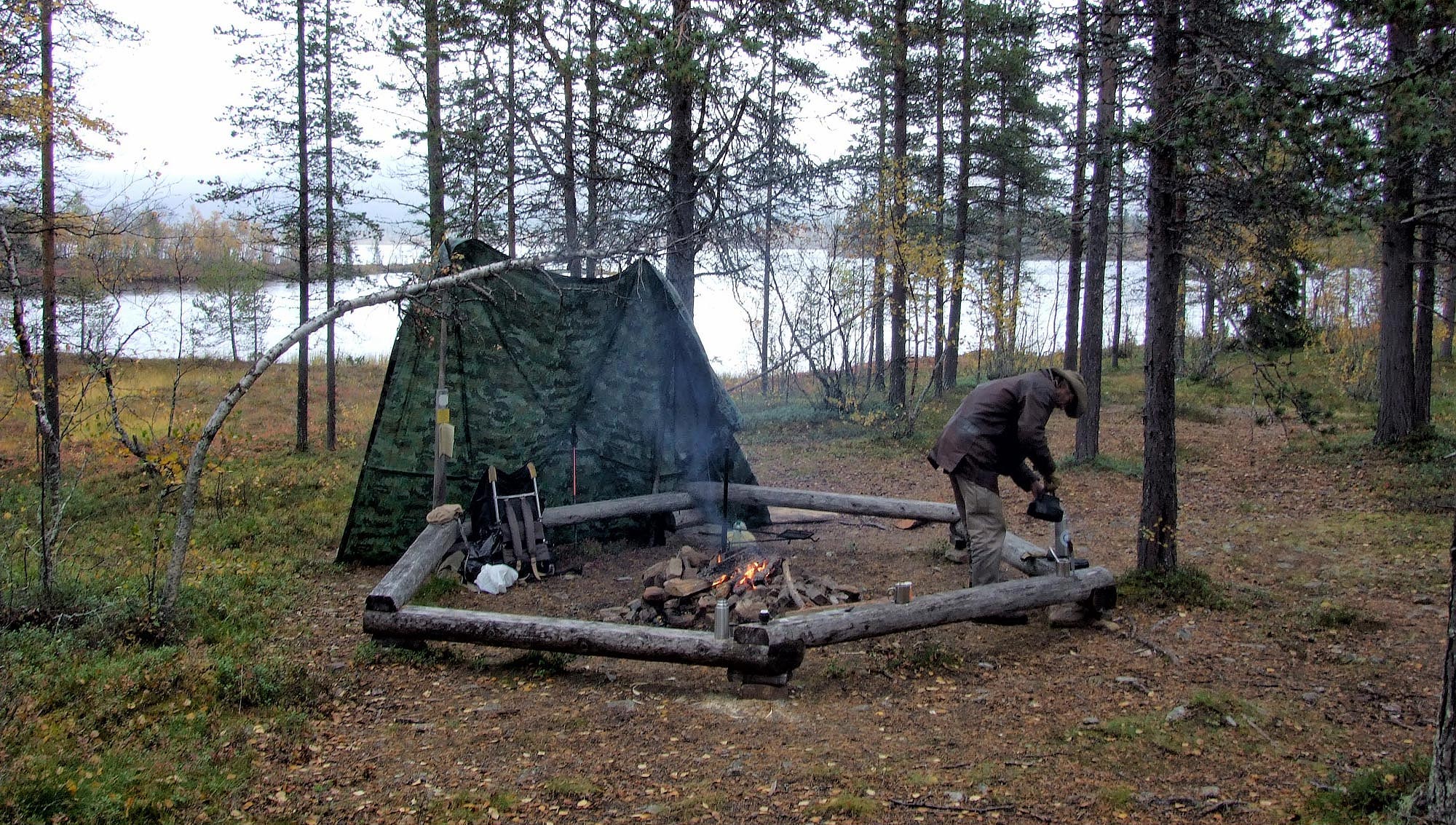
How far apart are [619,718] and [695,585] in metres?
2.25

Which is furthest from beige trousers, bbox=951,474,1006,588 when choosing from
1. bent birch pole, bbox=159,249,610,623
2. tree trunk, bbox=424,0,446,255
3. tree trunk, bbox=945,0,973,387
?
tree trunk, bbox=945,0,973,387

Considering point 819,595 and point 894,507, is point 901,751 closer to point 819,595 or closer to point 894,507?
point 819,595

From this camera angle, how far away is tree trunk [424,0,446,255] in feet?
38.8

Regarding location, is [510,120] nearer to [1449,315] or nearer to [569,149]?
[569,149]

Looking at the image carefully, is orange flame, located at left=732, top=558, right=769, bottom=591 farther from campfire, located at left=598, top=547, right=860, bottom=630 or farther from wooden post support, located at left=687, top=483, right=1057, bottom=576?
wooden post support, located at left=687, top=483, right=1057, bottom=576

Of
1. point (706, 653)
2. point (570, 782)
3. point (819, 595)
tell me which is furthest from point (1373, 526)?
point (570, 782)

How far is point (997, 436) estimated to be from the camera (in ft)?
21.7

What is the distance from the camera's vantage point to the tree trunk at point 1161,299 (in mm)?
6520

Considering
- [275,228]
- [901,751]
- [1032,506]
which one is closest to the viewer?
[901,751]

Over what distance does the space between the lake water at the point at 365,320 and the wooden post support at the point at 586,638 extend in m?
2.77

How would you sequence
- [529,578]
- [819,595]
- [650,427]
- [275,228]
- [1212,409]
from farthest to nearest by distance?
1. [1212,409]
2. [275,228]
3. [650,427]
4. [529,578]
5. [819,595]

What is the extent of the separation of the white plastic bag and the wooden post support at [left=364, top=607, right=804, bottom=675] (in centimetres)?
161

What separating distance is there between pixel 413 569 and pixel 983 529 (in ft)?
14.4

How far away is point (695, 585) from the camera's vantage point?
7.27 m
